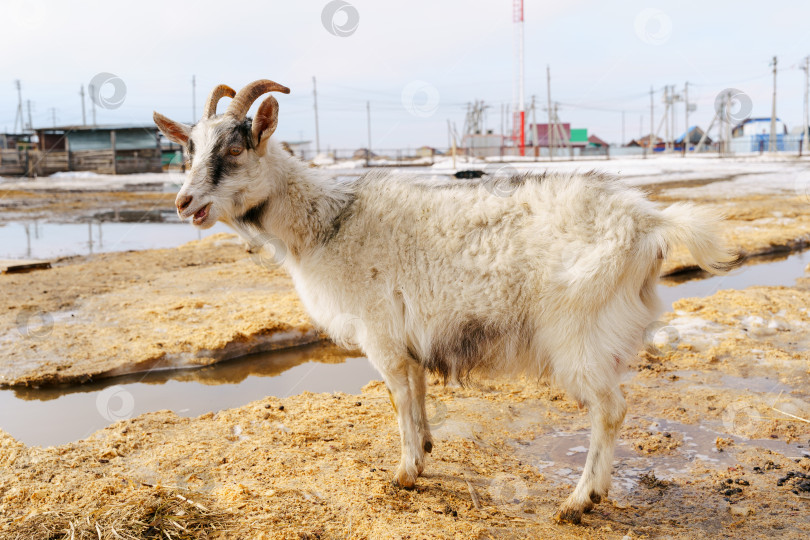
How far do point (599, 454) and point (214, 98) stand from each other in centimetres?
352

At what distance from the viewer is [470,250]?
3.93 m

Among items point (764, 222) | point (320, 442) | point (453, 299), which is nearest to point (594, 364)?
point (453, 299)

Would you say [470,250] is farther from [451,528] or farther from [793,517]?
[793,517]

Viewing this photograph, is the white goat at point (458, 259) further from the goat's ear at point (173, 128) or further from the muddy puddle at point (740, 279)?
the muddy puddle at point (740, 279)

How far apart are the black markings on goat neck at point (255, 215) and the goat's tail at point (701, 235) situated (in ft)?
8.42

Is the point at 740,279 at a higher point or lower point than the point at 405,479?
higher

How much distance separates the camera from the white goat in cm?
363

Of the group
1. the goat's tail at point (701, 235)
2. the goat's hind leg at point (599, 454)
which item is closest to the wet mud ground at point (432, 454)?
the goat's hind leg at point (599, 454)

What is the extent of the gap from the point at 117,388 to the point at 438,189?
157 inches

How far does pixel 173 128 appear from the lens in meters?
4.34

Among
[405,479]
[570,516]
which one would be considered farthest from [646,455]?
[405,479]

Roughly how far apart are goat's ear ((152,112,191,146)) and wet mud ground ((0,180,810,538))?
2.30 m

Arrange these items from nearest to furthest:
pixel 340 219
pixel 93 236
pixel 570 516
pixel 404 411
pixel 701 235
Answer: pixel 701 235 → pixel 570 516 → pixel 404 411 → pixel 340 219 → pixel 93 236

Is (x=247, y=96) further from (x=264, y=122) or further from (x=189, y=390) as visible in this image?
(x=189, y=390)
